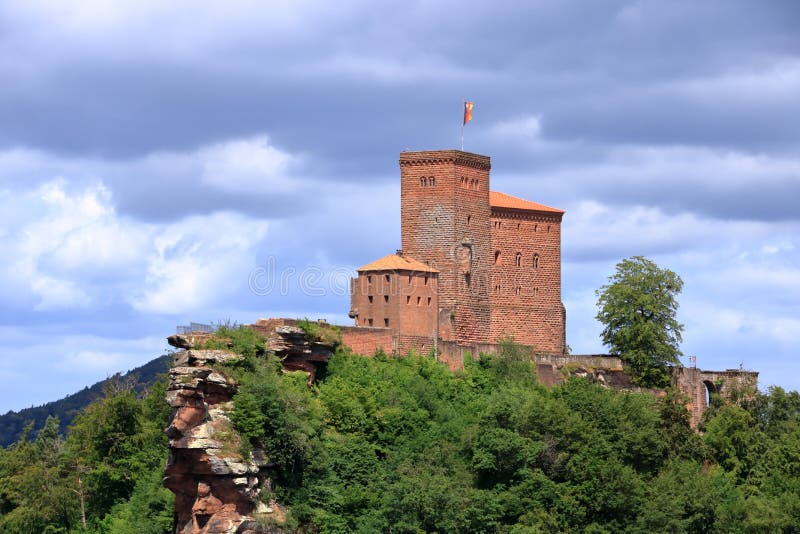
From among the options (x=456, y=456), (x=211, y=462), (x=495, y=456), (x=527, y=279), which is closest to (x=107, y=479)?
(x=211, y=462)

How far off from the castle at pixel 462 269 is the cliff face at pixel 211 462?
11.5 m

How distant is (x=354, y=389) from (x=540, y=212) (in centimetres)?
2016

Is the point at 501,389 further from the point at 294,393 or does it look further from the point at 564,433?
the point at 294,393

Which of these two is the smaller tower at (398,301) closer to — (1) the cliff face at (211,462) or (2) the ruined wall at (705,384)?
(1) the cliff face at (211,462)

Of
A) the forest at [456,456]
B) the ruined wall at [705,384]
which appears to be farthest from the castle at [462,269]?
the ruined wall at [705,384]

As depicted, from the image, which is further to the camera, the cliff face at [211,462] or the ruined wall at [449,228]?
the ruined wall at [449,228]

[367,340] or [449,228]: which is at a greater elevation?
[449,228]

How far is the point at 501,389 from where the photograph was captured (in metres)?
76.8

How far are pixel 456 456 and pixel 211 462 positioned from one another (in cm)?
1250

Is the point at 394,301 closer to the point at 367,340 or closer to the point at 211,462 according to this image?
the point at 367,340

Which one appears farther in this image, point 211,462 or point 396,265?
point 396,265

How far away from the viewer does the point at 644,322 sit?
8488 centimetres

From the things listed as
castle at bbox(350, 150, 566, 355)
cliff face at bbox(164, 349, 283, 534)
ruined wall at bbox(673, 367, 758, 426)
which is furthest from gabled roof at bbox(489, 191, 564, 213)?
cliff face at bbox(164, 349, 283, 534)

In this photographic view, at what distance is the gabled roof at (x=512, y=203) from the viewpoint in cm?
8612
